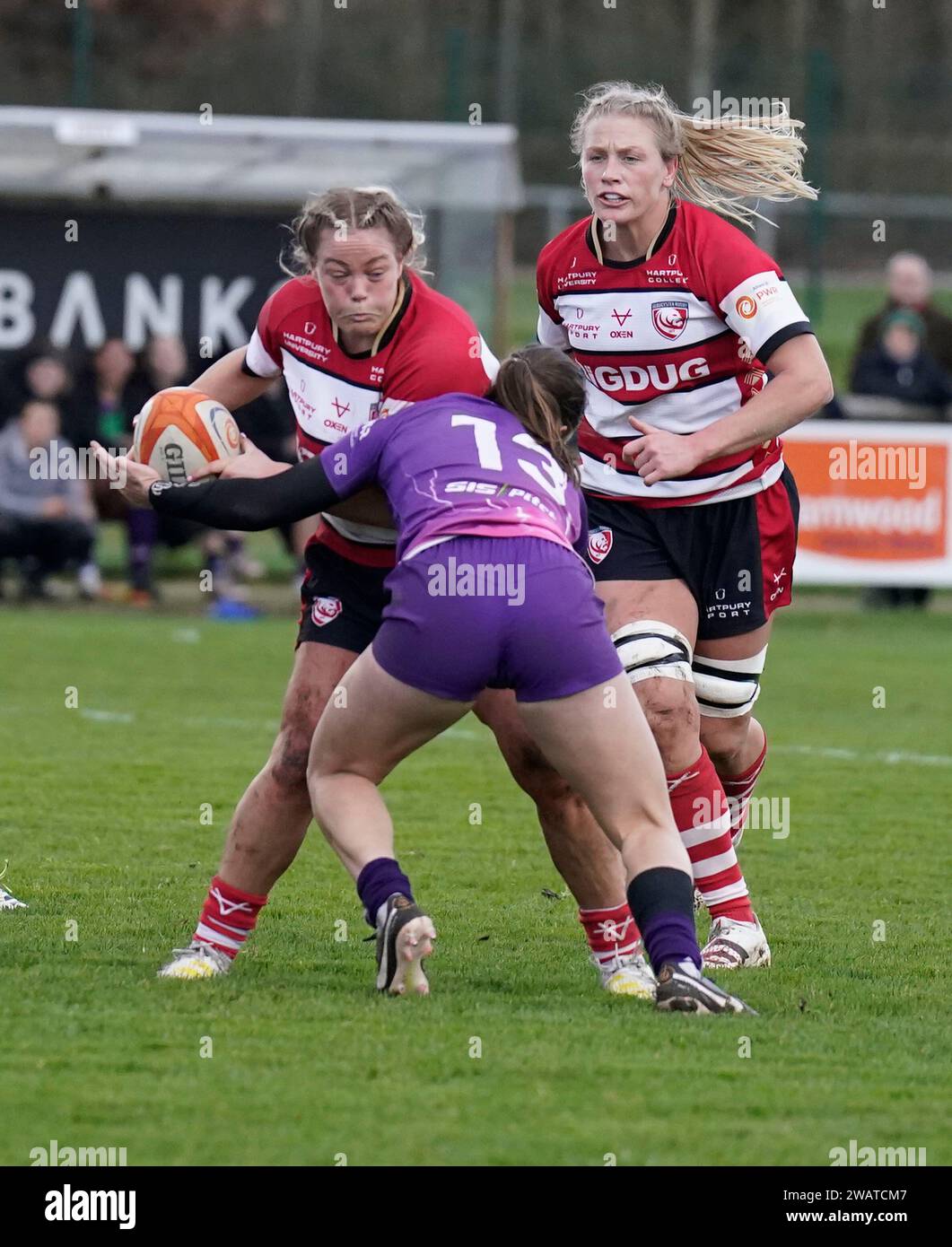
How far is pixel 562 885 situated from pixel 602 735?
7.39 feet

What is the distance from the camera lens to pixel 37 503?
16156mm

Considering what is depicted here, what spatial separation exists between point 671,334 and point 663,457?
0.54 m

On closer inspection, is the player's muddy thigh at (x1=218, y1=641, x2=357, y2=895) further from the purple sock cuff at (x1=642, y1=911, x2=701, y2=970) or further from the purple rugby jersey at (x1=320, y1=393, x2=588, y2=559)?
the purple sock cuff at (x1=642, y1=911, x2=701, y2=970)

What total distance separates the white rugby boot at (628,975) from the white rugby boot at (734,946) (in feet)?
1.04

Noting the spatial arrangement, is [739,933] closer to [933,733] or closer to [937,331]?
[933,733]

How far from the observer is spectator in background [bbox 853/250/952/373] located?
16953mm

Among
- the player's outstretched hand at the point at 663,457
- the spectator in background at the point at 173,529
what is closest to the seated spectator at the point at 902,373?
the spectator in background at the point at 173,529

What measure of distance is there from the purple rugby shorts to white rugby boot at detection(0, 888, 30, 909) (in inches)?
75.3

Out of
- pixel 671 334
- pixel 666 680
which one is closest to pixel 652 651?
pixel 666 680

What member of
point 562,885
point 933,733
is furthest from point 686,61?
A: point 562,885

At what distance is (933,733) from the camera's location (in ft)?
35.2

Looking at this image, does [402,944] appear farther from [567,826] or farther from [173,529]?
[173,529]

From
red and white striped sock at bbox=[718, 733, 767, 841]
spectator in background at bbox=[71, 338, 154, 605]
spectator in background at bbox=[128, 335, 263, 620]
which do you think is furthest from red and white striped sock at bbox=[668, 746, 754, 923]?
spectator in background at bbox=[71, 338, 154, 605]

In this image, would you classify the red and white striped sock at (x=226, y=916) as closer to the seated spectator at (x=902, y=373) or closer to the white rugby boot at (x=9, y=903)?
the white rugby boot at (x=9, y=903)
